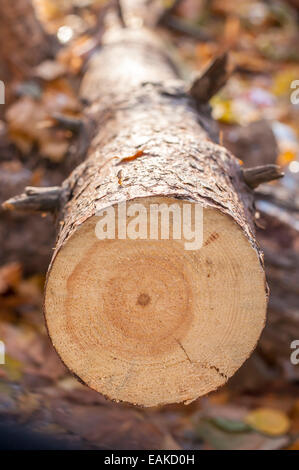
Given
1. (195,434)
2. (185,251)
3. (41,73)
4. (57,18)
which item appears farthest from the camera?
(57,18)

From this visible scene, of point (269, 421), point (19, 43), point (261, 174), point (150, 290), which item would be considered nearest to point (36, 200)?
point (150, 290)

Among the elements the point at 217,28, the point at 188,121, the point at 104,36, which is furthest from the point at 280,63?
the point at 188,121

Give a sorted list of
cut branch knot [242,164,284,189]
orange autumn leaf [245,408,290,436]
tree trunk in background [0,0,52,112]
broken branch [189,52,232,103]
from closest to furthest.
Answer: cut branch knot [242,164,284,189]
broken branch [189,52,232,103]
orange autumn leaf [245,408,290,436]
tree trunk in background [0,0,52,112]

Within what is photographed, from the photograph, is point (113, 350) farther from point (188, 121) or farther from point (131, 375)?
point (188, 121)

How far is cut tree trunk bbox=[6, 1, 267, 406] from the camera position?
3.84ft

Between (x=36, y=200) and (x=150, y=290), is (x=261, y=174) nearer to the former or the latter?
(x=150, y=290)

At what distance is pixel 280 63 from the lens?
507 centimetres

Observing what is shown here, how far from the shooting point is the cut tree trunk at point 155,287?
1172mm

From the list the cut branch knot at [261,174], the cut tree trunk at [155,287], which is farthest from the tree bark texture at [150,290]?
the cut branch knot at [261,174]

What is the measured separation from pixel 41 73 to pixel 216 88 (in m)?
1.30

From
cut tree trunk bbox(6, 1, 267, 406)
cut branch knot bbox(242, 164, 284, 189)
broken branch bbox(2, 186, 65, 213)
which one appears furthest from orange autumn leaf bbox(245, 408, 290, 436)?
broken branch bbox(2, 186, 65, 213)

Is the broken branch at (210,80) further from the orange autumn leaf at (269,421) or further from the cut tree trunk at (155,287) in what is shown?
the orange autumn leaf at (269,421)

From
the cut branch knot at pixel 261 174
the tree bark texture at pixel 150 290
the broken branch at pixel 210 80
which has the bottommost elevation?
the tree bark texture at pixel 150 290

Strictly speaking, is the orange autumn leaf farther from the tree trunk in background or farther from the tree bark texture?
the tree trunk in background
